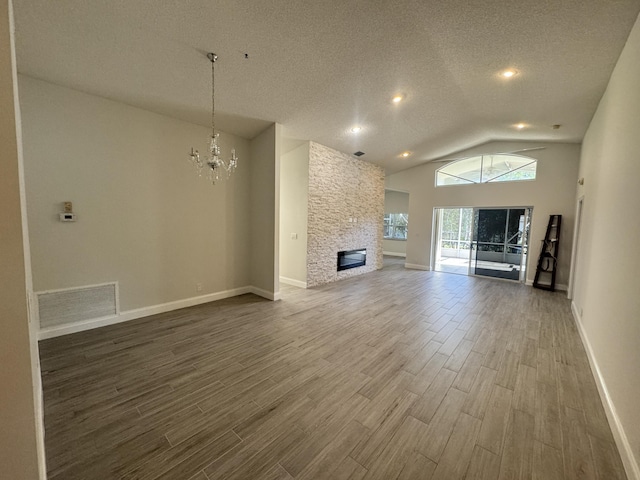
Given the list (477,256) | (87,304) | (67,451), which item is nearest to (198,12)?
(67,451)

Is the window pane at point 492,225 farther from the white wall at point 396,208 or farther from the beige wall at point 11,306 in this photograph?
the beige wall at point 11,306

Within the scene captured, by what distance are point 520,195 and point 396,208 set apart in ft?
15.4

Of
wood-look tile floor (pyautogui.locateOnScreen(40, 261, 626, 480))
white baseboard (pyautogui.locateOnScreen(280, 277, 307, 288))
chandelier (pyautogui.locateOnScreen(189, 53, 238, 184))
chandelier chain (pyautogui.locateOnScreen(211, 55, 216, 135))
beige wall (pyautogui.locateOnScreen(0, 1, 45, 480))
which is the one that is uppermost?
chandelier chain (pyautogui.locateOnScreen(211, 55, 216, 135))

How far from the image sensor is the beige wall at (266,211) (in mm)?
4672

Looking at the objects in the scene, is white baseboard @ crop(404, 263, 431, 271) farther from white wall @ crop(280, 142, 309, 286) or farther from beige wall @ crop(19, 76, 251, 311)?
beige wall @ crop(19, 76, 251, 311)

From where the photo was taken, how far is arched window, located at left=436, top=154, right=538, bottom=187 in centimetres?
667

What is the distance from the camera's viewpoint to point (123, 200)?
3.64 metres

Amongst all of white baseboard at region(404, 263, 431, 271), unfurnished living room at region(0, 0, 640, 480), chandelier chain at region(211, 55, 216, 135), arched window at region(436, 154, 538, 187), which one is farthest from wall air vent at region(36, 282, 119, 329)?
arched window at region(436, 154, 538, 187)

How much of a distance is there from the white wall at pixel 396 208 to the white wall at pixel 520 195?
216 centimetres

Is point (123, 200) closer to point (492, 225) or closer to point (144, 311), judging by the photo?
point (144, 311)

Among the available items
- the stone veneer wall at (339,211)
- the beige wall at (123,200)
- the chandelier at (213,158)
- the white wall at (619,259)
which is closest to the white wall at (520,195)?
the stone veneer wall at (339,211)

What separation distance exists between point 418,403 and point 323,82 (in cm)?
382

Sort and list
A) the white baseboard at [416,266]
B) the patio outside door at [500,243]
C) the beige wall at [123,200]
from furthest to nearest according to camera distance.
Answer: the white baseboard at [416,266], the patio outside door at [500,243], the beige wall at [123,200]

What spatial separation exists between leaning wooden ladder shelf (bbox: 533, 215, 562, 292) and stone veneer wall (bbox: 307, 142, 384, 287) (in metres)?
4.02
